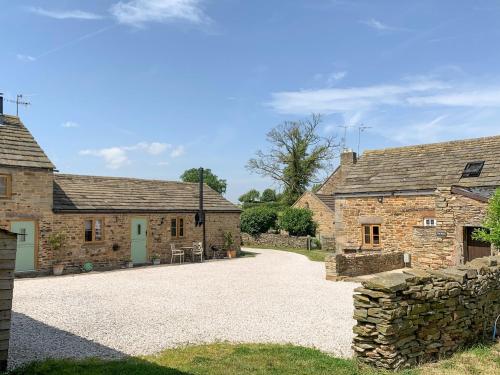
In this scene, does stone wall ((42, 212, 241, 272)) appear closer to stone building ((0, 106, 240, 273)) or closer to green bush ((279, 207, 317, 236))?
stone building ((0, 106, 240, 273))

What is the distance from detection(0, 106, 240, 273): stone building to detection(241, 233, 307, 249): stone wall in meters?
7.19

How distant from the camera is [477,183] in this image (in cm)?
1948

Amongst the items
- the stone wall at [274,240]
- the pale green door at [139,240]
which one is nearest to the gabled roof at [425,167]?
the stone wall at [274,240]

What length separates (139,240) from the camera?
2348 centimetres

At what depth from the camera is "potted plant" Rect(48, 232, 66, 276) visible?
19.6 meters

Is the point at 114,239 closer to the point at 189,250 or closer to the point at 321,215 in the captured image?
the point at 189,250

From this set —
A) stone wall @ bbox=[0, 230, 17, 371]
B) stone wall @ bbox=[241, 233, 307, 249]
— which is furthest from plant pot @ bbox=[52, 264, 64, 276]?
stone wall @ bbox=[241, 233, 307, 249]

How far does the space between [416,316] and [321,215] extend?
33052mm

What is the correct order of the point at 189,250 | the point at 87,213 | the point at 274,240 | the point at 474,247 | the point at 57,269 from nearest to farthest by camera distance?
the point at 474,247 → the point at 57,269 → the point at 87,213 → the point at 189,250 → the point at 274,240

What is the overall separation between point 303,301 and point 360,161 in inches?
576

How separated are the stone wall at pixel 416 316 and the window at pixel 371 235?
1327cm

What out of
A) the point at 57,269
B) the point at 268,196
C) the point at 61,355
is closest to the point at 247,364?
the point at 61,355

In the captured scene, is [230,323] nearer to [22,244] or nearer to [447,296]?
[447,296]

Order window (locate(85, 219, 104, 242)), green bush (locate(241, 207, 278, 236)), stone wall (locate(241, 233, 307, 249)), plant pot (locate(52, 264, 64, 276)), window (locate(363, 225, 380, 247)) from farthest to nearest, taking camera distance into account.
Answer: green bush (locate(241, 207, 278, 236)) → stone wall (locate(241, 233, 307, 249)) → window (locate(363, 225, 380, 247)) → window (locate(85, 219, 104, 242)) → plant pot (locate(52, 264, 64, 276))
